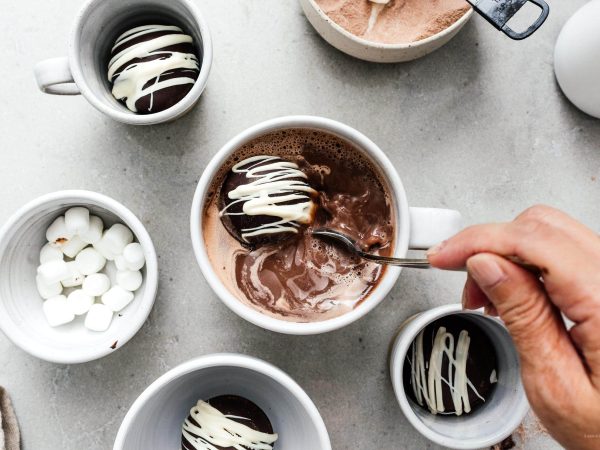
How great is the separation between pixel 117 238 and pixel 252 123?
0.29m

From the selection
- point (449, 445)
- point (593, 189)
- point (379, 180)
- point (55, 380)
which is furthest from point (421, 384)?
point (55, 380)

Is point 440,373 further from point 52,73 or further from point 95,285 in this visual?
point 52,73

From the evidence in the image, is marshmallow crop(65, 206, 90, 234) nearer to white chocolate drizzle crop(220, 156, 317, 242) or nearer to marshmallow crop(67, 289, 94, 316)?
marshmallow crop(67, 289, 94, 316)

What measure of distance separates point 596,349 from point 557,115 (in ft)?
1.91

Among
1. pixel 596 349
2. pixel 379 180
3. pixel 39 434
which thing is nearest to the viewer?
pixel 596 349

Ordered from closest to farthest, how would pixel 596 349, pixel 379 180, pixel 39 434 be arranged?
pixel 596 349 → pixel 379 180 → pixel 39 434

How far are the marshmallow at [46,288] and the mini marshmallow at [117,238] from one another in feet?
0.35

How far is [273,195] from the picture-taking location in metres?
0.84

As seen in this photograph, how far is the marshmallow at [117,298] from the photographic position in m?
0.94

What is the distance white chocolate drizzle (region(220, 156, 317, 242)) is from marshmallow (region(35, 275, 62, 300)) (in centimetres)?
31

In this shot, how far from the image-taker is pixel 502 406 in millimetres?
939

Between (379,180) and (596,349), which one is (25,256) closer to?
(379,180)

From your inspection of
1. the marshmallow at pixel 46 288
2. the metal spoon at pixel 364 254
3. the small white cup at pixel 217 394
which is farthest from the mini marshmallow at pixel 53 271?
the metal spoon at pixel 364 254

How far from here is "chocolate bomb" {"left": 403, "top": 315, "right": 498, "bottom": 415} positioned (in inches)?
37.6
